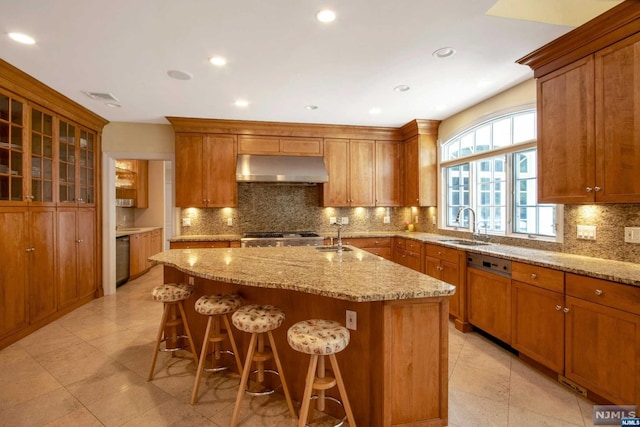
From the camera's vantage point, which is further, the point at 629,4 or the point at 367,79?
the point at 367,79

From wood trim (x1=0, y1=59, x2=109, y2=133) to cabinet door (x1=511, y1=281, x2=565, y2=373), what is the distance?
4981 millimetres

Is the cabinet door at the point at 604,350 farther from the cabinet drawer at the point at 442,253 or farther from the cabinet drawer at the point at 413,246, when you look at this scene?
the cabinet drawer at the point at 413,246

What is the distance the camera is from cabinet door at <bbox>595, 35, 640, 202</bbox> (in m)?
2.05

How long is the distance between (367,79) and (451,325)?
2879 mm

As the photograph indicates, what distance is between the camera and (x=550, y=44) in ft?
8.09

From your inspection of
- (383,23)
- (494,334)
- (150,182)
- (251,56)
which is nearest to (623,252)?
(494,334)

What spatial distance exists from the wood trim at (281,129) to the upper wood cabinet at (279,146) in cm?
8

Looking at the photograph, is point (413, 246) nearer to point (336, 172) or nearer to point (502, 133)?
point (336, 172)

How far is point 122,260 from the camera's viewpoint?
5.18 meters

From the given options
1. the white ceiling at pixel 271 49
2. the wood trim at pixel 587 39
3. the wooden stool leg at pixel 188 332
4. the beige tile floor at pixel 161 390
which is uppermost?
the white ceiling at pixel 271 49

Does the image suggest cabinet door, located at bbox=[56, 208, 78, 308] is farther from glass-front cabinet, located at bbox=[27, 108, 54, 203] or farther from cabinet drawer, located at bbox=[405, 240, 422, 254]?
cabinet drawer, located at bbox=[405, 240, 422, 254]

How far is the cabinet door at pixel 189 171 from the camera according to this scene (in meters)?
4.52

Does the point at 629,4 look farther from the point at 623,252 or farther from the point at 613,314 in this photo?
the point at 613,314

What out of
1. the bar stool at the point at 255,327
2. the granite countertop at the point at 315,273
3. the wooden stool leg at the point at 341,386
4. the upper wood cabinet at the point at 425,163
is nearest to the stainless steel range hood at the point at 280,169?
the upper wood cabinet at the point at 425,163
